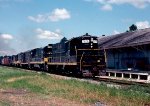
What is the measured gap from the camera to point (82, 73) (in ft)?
98.1

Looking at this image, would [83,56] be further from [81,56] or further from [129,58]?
[129,58]

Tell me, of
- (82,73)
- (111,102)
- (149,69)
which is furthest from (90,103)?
(149,69)

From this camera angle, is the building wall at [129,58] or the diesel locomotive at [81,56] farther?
the building wall at [129,58]

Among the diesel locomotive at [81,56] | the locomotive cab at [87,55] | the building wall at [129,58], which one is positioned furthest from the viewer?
the building wall at [129,58]

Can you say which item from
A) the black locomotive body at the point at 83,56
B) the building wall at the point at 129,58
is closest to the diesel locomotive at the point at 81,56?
the black locomotive body at the point at 83,56

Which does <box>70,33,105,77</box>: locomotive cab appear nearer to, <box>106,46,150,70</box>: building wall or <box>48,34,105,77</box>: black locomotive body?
<box>48,34,105,77</box>: black locomotive body

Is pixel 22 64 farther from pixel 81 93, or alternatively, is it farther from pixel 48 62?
pixel 81 93

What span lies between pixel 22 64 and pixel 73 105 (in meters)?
51.7

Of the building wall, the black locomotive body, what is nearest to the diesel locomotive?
the black locomotive body

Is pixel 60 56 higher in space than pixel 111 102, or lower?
higher

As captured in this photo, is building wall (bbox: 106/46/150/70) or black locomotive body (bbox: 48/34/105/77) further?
building wall (bbox: 106/46/150/70)

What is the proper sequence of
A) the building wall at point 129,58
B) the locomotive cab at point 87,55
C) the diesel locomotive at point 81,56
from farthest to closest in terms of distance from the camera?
the building wall at point 129,58, the diesel locomotive at point 81,56, the locomotive cab at point 87,55

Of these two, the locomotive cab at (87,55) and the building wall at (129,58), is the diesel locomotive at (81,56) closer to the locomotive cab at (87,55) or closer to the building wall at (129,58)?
the locomotive cab at (87,55)

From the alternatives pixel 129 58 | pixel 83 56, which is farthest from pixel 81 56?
pixel 129 58
